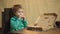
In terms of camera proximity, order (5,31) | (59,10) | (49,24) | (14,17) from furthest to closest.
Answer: (59,10) < (49,24) < (14,17) < (5,31)

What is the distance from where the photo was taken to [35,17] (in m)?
2.11

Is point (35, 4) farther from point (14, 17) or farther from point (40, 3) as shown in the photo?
point (14, 17)

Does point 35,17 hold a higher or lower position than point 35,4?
lower

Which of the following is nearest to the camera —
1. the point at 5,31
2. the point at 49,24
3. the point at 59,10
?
the point at 5,31

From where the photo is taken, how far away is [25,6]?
2.11 metres

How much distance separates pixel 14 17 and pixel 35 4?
32.4 inches

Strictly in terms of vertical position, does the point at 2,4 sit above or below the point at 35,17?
above

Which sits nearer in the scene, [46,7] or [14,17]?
[14,17]

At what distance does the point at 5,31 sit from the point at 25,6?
110 centimetres

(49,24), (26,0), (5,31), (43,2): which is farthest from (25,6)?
(5,31)

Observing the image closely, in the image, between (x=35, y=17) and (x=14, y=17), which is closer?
(x=14, y=17)

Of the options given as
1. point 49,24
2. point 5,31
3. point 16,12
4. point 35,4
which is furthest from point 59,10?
point 5,31

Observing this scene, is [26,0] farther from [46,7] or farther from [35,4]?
[46,7]

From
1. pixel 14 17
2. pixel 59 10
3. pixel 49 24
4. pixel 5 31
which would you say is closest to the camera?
pixel 5 31
